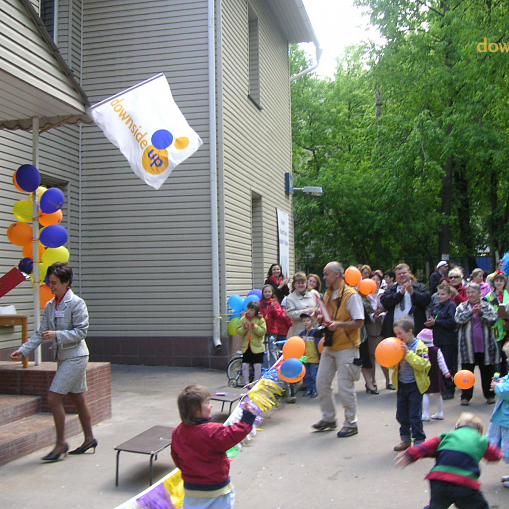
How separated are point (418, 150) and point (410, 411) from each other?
15092 millimetres

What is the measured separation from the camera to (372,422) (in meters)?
7.16

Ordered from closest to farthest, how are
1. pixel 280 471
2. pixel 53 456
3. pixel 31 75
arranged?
pixel 280 471
pixel 53 456
pixel 31 75

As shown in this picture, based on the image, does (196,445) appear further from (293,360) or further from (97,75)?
(97,75)

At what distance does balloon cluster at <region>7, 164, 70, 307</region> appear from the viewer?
682 centimetres

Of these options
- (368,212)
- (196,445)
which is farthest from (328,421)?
(368,212)

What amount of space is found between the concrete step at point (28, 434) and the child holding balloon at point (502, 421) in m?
4.44

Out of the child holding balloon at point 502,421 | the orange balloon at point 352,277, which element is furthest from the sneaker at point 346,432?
the orange balloon at point 352,277

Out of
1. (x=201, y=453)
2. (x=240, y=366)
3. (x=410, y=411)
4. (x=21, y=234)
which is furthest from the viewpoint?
(x=240, y=366)

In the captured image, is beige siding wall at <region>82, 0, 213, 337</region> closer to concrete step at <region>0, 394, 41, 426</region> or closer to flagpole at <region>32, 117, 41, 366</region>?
flagpole at <region>32, 117, 41, 366</region>

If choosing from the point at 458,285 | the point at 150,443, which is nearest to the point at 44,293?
the point at 150,443

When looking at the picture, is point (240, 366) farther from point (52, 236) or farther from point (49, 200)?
point (49, 200)

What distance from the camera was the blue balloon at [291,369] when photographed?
249 inches

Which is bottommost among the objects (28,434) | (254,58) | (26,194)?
(28,434)

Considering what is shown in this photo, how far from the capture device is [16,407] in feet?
20.5
